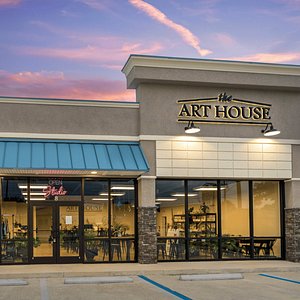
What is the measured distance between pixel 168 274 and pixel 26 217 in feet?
17.7

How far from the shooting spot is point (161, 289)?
15.1m

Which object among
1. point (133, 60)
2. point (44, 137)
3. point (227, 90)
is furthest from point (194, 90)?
point (44, 137)

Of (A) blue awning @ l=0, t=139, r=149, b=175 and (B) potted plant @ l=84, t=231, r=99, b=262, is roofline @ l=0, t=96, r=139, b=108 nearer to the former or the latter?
(A) blue awning @ l=0, t=139, r=149, b=175

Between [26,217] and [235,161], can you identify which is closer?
[26,217]

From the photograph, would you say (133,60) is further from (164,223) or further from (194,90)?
(164,223)

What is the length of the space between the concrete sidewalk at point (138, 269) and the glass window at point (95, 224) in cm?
83

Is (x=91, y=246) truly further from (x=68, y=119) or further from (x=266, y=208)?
(x=266, y=208)

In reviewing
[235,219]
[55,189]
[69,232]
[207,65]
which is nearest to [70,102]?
[55,189]

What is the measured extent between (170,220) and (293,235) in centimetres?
463

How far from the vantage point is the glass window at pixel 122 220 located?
819 inches

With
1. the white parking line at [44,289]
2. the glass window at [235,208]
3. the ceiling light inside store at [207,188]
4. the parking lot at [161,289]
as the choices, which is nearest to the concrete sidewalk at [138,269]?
the parking lot at [161,289]

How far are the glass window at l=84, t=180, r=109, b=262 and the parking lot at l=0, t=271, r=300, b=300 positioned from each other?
3.22 m

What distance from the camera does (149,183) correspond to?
67.4 ft

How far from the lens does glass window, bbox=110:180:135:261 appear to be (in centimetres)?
2081
